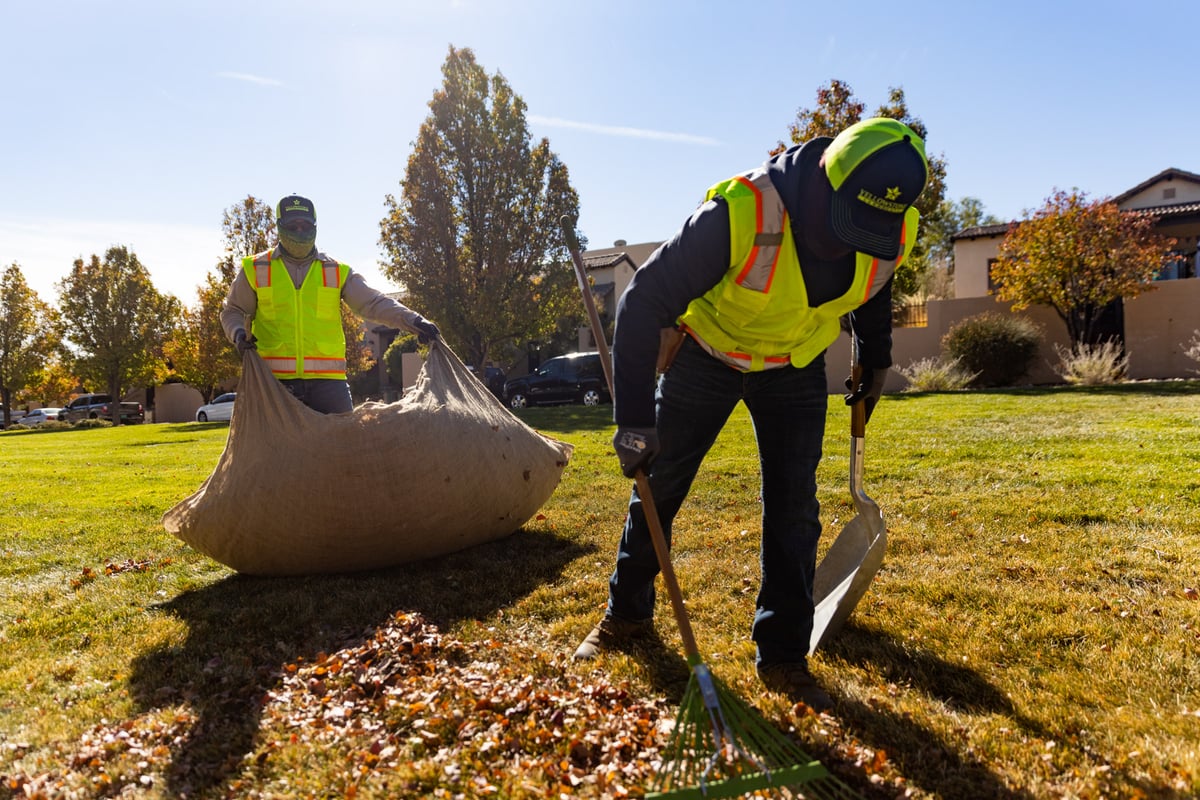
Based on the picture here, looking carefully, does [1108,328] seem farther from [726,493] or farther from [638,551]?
[638,551]

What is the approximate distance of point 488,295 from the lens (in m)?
19.0

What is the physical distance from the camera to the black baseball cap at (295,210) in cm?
441

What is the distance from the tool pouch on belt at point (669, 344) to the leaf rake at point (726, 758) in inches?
39.0

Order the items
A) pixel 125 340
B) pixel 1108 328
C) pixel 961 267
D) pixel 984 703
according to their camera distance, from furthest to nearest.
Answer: pixel 125 340 < pixel 961 267 < pixel 1108 328 < pixel 984 703

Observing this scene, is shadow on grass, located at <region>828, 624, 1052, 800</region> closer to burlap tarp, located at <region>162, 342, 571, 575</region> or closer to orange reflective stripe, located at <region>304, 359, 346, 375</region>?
burlap tarp, located at <region>162, 342, 571, 575</region>

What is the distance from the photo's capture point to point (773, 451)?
2.65 metres

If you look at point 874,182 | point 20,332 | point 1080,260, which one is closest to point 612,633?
point 874,182

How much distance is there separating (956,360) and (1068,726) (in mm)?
14298

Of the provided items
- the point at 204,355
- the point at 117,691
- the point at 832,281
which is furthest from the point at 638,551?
the point at 204,355

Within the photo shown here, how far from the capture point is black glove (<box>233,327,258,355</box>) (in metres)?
4.01

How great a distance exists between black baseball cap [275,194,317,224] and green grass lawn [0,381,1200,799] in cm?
187

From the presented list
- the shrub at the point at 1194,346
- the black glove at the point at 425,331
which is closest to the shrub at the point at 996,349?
the shrub at the point at 1194,346

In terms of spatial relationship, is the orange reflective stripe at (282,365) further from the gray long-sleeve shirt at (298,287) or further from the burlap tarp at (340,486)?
the burlap tarp at (340,486)

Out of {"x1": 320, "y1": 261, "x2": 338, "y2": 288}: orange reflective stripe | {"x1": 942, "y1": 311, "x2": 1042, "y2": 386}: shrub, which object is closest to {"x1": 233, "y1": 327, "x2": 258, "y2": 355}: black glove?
{"x1": 320, "y1": 261, "x2": 338, "y2": 288}: orange reflective stripe
